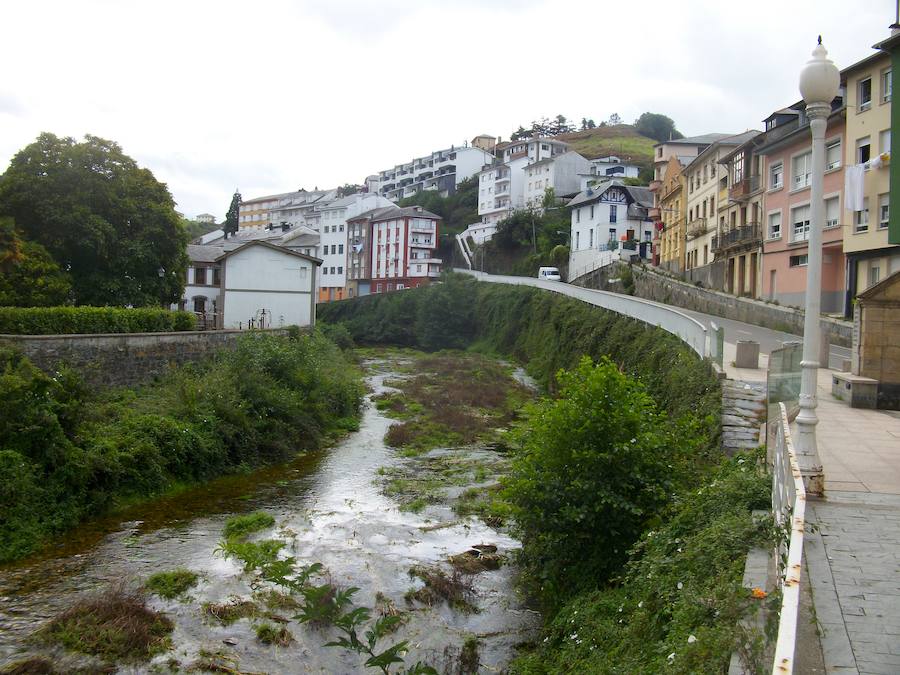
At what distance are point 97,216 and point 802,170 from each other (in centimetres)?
3542

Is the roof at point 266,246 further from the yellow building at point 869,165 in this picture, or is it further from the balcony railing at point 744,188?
the yellow building at point 869,165

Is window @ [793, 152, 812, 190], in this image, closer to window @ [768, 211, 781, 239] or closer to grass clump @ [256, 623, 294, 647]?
window @ [768, 211, 781, 239]

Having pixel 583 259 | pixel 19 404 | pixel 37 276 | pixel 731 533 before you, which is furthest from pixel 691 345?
pixel 583 259

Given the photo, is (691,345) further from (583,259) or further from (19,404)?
(583,259)

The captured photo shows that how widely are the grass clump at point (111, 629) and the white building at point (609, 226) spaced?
61036mm

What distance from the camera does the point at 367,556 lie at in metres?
15.2

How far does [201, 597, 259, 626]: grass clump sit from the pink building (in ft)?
103

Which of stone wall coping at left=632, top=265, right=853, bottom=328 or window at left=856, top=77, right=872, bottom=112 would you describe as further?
window at left=856, top=77, right=872, bottom=112

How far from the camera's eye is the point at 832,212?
3588 cm

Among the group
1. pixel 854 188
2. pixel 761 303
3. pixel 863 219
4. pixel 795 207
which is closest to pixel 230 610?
pixel 854 188

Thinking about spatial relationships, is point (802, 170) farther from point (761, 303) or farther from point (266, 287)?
point (266, 287)

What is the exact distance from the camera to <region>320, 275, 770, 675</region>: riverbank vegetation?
7129mm

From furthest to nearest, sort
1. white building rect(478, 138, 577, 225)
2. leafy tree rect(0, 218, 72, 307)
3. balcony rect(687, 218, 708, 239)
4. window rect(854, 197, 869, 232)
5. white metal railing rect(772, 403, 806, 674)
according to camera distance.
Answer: white building rect(478, 138, 577, 225)
balcony rect(687, 218, 708, 239)
window rect(854, 197, 869, 232)
leafy tree rect(0, 218, 72, 307)
white metal railing rect(772, 403, 806, 674)

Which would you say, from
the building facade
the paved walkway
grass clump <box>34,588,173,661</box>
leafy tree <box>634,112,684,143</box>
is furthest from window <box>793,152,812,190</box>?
leafy tree <box>634,112,684,143</box>
